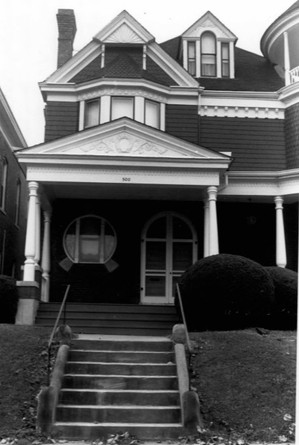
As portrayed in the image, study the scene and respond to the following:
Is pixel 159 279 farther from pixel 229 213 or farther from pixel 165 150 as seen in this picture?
pixel 165 150

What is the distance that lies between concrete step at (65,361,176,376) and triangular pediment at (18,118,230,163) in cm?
570

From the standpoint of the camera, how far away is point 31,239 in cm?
1271

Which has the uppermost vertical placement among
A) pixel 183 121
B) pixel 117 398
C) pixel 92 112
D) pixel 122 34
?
pixel 122 34

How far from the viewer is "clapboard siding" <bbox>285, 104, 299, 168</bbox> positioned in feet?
52.6

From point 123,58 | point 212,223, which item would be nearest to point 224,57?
point 123,58

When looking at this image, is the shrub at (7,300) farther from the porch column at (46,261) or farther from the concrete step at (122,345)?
the porch column at (46,261)

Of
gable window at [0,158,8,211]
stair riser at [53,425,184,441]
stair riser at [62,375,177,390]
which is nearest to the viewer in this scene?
stair riser at [53,425,184,441]

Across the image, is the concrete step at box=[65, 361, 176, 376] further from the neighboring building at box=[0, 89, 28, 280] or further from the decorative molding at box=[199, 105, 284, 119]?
the neighboring building at box=[0, 89, 28, 280]

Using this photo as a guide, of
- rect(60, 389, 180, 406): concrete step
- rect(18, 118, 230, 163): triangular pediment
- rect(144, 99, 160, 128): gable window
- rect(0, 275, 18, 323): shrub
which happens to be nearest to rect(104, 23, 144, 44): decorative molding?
rect(144, 99, 160, 128): gable window

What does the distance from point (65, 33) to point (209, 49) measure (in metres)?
4.52

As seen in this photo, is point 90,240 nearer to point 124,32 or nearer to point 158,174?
point 158,174

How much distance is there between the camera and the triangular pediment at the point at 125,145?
13.1 m

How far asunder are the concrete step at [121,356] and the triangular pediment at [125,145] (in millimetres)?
5347

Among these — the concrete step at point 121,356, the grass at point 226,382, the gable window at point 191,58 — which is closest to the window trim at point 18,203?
the gable window at point 191,58
